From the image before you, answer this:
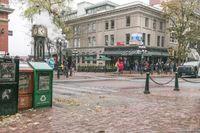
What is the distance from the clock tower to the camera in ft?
82.1

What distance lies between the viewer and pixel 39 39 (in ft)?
83.6

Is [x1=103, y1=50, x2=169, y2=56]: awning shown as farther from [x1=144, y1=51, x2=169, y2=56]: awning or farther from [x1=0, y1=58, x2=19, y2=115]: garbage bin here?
[x1=0, y1=58, x2=19, y2=115]: garbage bin

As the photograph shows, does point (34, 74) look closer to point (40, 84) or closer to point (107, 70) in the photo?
point (40, 84)

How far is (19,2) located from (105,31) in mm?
17760

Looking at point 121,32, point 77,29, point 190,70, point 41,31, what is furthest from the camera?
point 77,29

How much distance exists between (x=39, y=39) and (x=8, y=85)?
17.7 meters

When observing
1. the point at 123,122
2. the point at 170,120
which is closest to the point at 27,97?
the point at 123,122

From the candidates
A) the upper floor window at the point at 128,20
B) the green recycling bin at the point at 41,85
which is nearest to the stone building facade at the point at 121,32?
the upper floor window at the point at 128,20

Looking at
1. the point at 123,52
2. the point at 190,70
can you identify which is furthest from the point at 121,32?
the point at 190,70

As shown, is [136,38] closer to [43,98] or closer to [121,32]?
[121,32]

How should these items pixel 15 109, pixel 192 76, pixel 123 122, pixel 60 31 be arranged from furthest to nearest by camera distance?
pixel 60 31 → pixel 192 76 → pixel 15 109 → pixel 123 122

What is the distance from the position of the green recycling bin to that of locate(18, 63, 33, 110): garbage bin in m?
0.11

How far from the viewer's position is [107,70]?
43031 millimetres

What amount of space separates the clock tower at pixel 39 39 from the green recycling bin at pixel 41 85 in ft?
51.7
